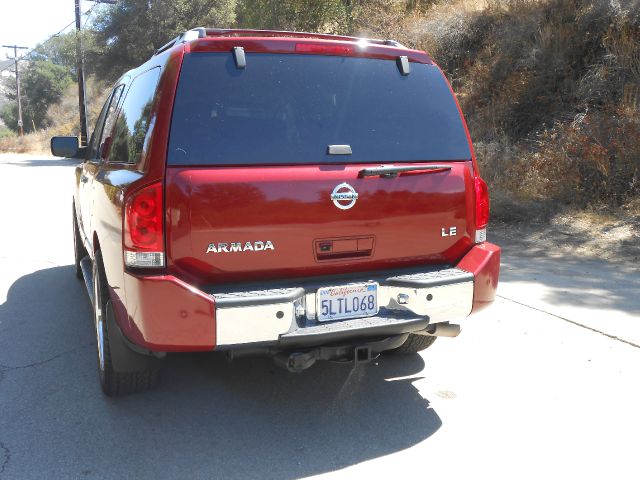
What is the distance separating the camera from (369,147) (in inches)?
→ 138

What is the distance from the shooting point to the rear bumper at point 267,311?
3.04 metres

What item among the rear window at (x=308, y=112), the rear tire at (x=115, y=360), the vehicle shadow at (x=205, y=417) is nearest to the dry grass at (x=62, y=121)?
the vehicle shadow at (x=205, y=417)

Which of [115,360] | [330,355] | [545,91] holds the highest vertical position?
[545,91]

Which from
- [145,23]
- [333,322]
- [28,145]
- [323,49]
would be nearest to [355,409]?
[333,322]

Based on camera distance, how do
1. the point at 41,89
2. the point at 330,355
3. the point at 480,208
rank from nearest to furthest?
the point at 330,355
the point at 480,208
the point at 41,89

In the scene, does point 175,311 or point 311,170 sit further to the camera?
point 311,170

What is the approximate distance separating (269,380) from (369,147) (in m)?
1.74

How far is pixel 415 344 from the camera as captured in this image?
4547 mm

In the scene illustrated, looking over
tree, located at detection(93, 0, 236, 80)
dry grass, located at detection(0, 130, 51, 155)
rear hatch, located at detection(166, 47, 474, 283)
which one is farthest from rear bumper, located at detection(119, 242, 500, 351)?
dry grass, located at detection(0, 130, 51, 155)

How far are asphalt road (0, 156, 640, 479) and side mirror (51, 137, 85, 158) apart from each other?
4.93 feet

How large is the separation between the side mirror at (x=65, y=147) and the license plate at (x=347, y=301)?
361 cm

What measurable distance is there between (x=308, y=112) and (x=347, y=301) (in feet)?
3.45

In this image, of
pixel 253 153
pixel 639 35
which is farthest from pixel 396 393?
pixel 639 35

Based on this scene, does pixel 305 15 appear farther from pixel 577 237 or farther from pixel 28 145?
pixel 28 145
